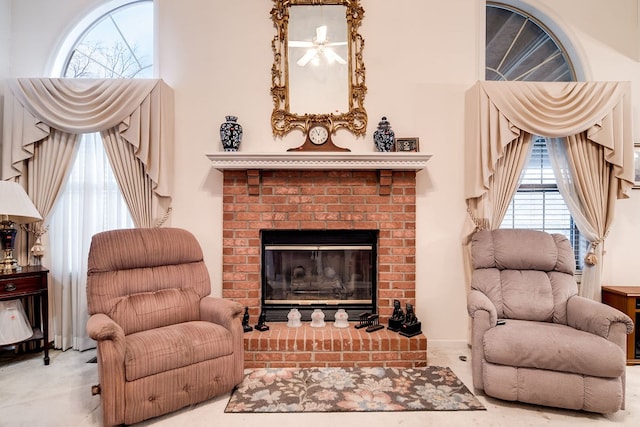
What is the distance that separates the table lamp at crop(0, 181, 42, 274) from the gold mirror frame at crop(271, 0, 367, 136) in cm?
200

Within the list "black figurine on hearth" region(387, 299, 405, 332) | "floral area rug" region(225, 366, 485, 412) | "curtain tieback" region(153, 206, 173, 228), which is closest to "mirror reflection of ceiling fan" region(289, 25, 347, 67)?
"curtain tieback" region(153, 206, 173, 228)

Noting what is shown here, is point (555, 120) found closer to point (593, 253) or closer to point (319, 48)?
point (593, 253)

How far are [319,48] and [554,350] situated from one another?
2.85 meters

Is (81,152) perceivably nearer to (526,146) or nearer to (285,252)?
(285,252)

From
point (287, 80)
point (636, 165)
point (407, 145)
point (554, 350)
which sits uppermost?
point (287, 80)

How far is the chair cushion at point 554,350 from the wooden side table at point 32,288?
322cm

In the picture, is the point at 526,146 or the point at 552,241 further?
the point at 526,146

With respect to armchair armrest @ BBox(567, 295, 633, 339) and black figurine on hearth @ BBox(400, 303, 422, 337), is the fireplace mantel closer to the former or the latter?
black figurine on hearth @ BBox(400, 303, 422, 337)

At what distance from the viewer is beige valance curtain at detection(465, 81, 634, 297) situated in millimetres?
2920

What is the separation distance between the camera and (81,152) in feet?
10.3

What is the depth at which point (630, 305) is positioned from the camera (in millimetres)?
2736

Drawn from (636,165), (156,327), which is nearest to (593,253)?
(636,165)

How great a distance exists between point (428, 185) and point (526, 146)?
89 centimetres

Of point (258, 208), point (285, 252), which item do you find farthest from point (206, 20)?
point (285, 252)
